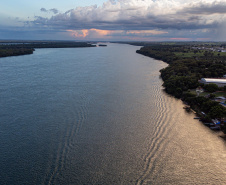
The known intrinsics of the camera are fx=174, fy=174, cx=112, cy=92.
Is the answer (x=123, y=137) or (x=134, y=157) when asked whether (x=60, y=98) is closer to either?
(x=123, y=137)

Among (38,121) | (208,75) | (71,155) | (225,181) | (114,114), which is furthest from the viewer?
(208,75)

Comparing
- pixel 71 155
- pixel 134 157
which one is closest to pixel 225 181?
pixel 134 157

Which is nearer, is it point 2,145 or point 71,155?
point 71,155

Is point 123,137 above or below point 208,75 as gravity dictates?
below

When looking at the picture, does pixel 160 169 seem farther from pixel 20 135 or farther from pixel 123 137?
pixel 20 135

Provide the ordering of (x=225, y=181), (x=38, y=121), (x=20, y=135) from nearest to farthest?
(x=225, y=181) → (x=20, y=135) → (x=38, y=121)

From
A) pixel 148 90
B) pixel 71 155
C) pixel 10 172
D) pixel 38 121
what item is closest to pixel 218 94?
pixel 148 90
